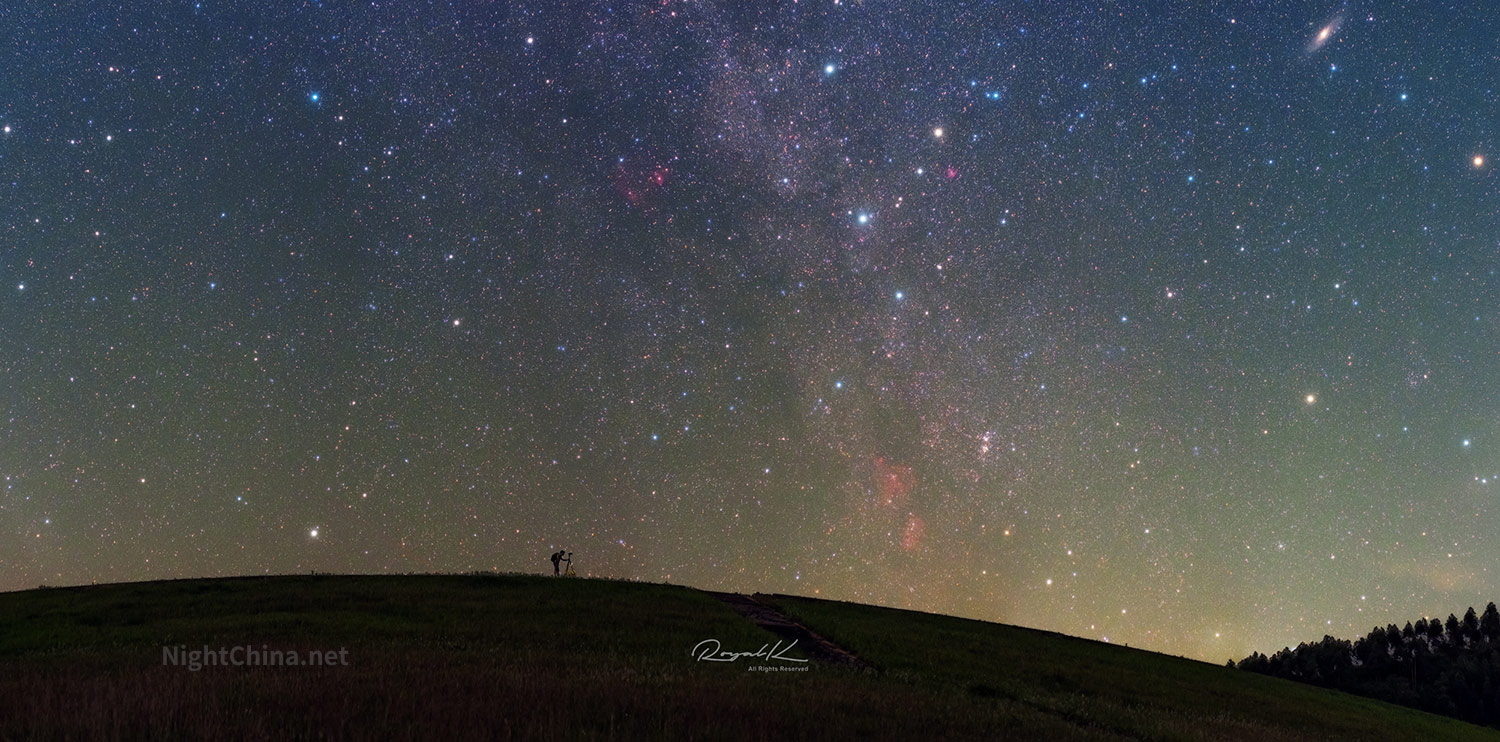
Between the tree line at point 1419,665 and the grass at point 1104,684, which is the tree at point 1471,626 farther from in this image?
the grass at point 1104,684

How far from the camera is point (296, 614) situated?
2098 centimetres

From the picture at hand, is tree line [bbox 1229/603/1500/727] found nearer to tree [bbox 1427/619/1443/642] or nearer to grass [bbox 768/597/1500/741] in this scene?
tree [bbox 1427/619/1443/642]

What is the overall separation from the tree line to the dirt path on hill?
65881 mm

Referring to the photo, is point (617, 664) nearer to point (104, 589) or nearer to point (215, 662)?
point (215, 662)

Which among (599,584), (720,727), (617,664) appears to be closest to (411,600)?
(599,584)

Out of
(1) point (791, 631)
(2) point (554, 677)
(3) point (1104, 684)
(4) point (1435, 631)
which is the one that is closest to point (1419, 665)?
(4) point (1435, 631)

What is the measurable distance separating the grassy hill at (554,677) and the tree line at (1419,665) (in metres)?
40.4

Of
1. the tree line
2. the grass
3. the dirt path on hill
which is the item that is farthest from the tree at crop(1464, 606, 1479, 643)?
the dirt path on hill

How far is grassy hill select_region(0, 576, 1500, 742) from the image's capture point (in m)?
7.20

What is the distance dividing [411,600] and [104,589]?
51.7ft

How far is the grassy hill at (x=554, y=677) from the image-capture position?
7.20m

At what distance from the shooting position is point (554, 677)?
32.8 feet

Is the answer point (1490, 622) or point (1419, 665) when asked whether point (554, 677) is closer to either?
point (1419, 665)

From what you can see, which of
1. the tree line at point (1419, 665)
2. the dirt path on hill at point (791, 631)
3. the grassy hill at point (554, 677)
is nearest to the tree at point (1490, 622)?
the tree line at point (1419, 665)
